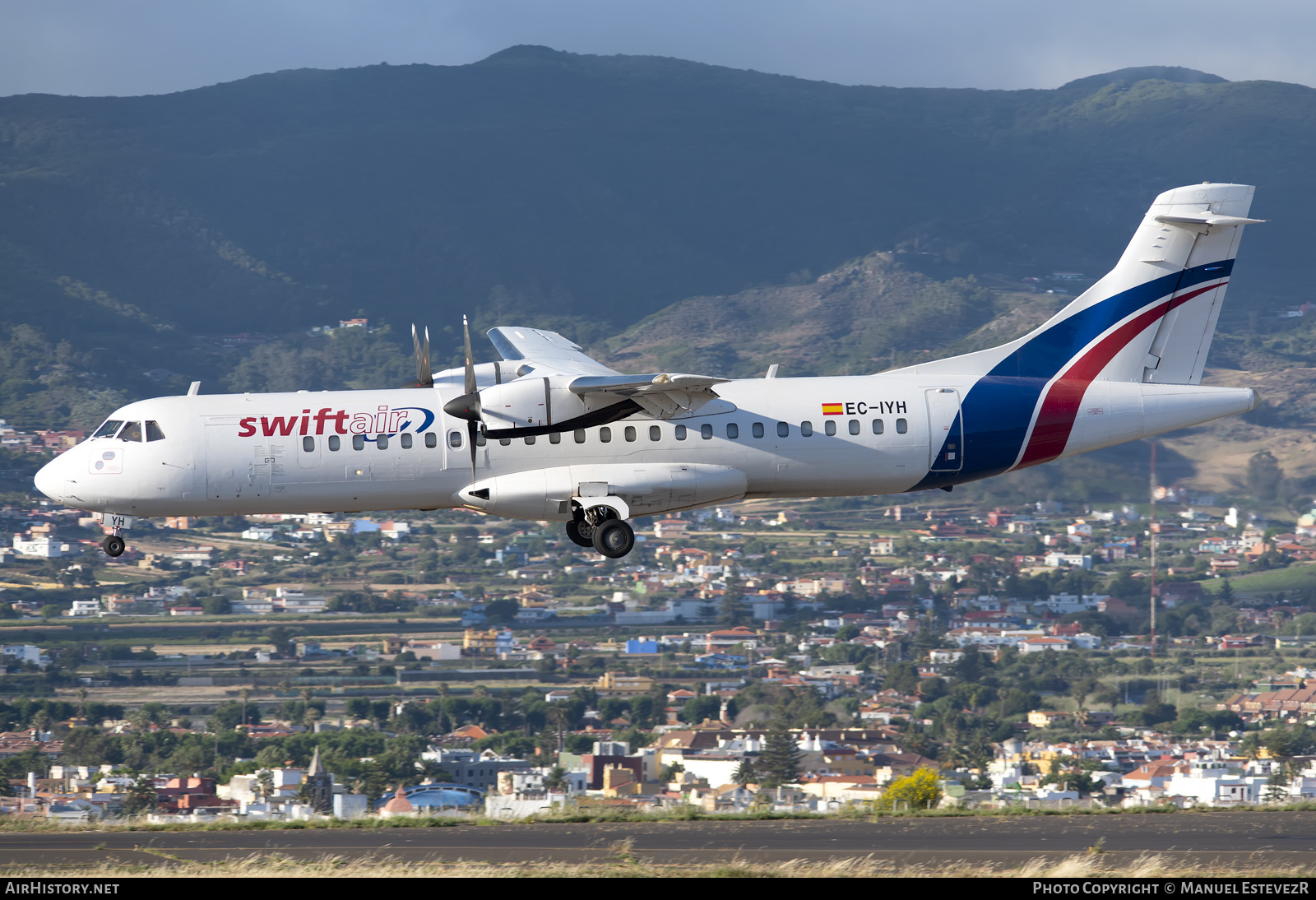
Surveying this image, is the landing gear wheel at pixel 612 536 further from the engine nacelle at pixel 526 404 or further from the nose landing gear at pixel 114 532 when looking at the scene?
the nose landing gear at pixel 114 532

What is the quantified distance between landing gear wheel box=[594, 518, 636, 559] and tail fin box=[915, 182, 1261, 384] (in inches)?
331

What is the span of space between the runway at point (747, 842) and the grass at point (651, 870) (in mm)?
462

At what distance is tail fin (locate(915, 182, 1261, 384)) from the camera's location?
35.4 metres

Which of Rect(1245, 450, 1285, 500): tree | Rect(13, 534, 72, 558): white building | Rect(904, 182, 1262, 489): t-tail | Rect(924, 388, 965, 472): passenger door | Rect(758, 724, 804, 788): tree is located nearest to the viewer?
Rect(924, 388, 965, 472): passenger door

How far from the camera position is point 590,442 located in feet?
107

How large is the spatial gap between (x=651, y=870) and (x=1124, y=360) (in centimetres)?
1753

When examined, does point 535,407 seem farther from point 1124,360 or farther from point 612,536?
point 1124,360

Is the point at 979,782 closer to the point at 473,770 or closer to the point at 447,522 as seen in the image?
the point at 473,770

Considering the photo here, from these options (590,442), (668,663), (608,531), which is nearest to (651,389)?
(590,442)

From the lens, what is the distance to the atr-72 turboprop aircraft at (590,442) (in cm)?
3209

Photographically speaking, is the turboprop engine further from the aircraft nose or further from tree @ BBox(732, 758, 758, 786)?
tree @ BBox(732, 758, 758, 786)

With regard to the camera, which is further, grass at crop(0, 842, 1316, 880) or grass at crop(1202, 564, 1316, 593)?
grass at crop(1202, 564, 1316, 593)

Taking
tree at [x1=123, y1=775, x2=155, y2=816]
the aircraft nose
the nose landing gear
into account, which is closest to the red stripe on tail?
the nose landing gear
